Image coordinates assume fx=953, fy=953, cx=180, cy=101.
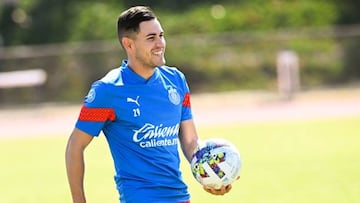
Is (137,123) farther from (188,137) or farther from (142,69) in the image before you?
(188,137)

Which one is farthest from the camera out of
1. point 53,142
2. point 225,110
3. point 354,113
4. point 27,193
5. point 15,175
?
point 225,110

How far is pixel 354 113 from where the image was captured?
2148cm

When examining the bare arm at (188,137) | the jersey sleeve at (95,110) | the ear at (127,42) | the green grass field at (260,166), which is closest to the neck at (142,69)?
the ear at (127,42)

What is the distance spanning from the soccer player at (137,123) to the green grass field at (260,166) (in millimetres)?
4599

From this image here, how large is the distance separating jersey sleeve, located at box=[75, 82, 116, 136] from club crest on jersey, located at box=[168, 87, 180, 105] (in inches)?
16.4

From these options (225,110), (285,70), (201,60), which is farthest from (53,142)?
(201,60)

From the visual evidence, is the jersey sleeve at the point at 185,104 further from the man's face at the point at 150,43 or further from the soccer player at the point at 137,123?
the man's face at the point at 150,43

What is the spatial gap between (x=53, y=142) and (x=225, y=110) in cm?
677

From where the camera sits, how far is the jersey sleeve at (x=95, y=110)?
18.8 ft

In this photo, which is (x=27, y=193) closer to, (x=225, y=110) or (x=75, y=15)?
(x=225, y=110)

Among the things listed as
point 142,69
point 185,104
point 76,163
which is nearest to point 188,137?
point 185,104

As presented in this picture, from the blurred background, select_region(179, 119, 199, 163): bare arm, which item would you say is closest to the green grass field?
select_region(179, 119, 199, 163): bare arm

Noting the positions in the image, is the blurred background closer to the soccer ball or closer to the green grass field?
the green grass field

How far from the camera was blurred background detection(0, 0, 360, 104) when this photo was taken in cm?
2922
